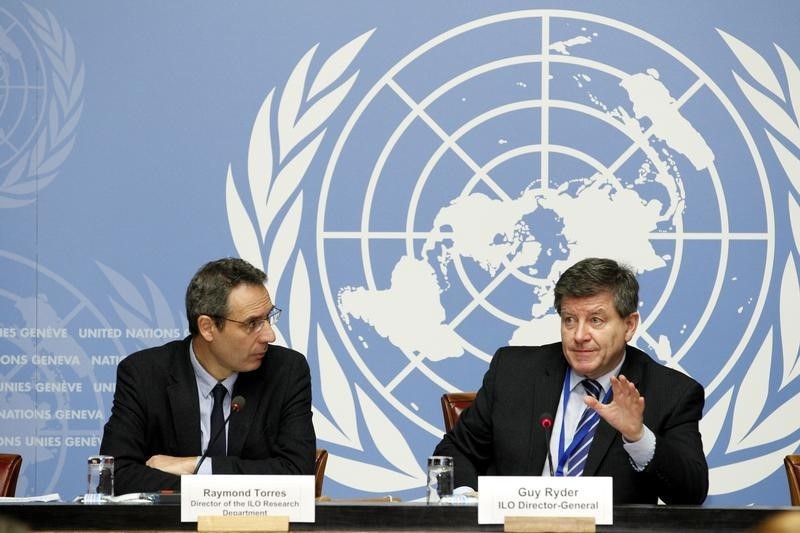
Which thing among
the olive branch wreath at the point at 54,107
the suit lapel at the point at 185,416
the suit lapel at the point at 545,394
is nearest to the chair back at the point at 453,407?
the suit lapel at the point at 545,394

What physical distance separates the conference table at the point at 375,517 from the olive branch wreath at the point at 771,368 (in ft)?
8.74

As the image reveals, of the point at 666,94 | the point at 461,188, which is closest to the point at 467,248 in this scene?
the point at 461,188

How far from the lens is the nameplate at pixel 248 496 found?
2.93 meters

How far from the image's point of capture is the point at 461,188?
556cm

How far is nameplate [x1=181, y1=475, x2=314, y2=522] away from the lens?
2.93 metres

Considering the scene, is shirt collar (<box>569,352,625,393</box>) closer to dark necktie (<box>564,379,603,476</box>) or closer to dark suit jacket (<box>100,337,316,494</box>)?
dark necktie (<box>564,379,603,476</box>)

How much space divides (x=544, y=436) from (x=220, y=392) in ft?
3.79

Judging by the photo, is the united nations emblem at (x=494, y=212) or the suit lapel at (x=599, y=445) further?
the united nations emblem at (x=494, y=212)

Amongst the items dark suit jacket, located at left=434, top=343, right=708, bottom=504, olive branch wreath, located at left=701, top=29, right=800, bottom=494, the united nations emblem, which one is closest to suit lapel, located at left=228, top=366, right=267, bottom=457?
dark suit jacket, located at left=434, top=343, right=708, bottom=504

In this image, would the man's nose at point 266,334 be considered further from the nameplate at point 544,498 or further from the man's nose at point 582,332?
the nameplate at point 544,498

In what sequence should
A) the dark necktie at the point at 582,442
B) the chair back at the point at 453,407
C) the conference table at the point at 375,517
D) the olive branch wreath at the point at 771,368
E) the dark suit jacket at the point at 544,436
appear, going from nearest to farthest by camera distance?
the conference table at the point at 375,517, the dark suit jacket at the point at 544,436, the dark necktie at the point at 582,442, the chair back at the point at 453,407, the olive branch wreath at the point at 771,368

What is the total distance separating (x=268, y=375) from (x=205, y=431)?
0.30 metres

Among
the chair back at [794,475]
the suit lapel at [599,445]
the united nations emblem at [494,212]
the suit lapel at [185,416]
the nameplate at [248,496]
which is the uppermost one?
the united nations emblem at [494,212]

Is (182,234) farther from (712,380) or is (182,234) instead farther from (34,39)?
(712,380)
